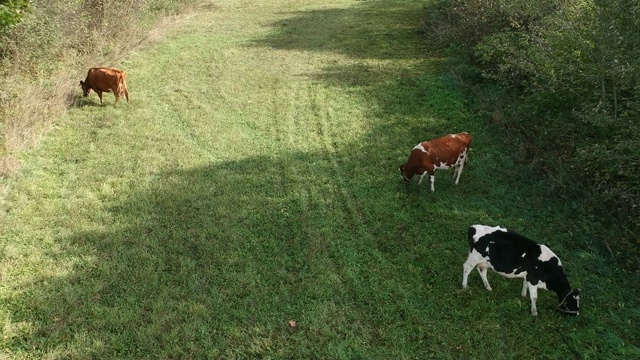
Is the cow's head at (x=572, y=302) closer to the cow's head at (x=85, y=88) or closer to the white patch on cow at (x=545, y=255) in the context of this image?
the white patch on cow at (x=545, y=255)

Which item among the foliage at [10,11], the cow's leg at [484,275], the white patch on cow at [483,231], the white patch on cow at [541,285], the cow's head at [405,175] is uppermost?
the foliage at [10,11]

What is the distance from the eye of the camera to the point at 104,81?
14344 mm

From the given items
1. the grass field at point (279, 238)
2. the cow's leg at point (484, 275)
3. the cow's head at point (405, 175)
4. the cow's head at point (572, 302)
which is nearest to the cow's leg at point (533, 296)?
the grass field at point (279, 238)

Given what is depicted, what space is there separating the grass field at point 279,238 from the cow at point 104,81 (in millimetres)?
538

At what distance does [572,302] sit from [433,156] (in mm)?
4221

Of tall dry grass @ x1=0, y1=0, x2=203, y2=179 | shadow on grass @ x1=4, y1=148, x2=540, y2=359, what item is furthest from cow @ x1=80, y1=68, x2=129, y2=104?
shadow on grass @ x1=4, y1=148, x2=540, y2=359

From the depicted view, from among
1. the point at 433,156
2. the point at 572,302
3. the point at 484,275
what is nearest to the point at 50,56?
the point at 433,156

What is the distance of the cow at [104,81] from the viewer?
14281mm

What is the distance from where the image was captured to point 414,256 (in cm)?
841

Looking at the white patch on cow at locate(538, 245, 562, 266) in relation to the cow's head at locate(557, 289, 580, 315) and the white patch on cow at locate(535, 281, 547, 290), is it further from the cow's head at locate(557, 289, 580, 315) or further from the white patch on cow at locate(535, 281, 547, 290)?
the cow's head at locate(557, 289, 580, 315)

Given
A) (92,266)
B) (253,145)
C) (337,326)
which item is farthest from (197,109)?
(337,326)

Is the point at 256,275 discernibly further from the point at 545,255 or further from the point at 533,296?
the point at 545,255

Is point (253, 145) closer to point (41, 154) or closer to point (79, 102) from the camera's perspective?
point (41, 154)

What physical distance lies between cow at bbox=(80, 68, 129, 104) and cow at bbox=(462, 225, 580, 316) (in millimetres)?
12160
